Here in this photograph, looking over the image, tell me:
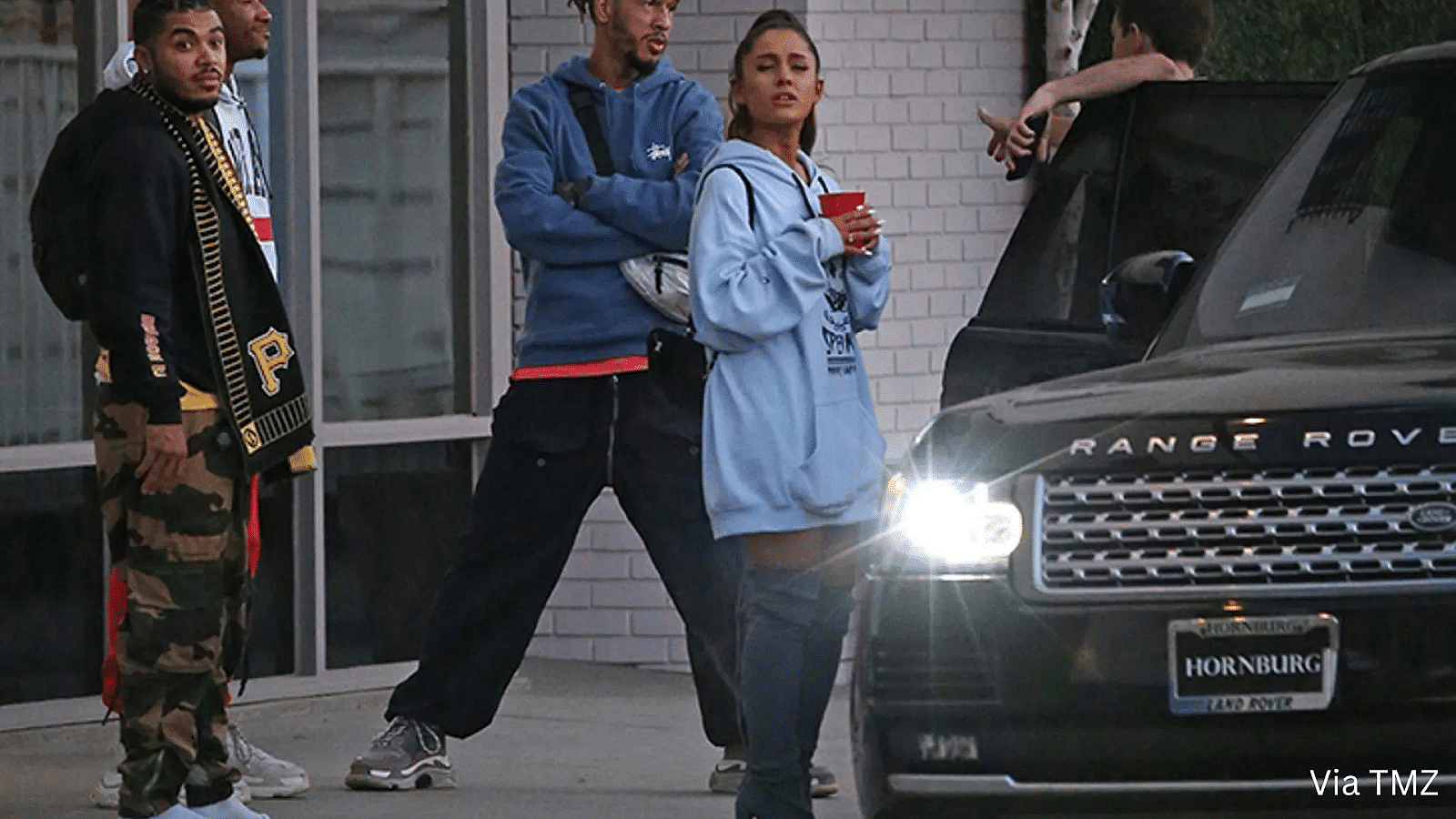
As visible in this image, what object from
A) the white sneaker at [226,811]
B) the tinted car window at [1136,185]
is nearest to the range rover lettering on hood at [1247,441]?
the white sneaker at [226,811]

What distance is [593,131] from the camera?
7672 mm

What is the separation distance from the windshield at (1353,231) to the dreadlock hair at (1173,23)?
217 cm

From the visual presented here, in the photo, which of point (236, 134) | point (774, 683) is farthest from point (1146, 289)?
point (236, 134)

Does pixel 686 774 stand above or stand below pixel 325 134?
below

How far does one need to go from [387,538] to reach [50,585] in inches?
45.0

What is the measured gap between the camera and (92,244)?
660 cm

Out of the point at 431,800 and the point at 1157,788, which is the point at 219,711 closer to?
the point at 431,800

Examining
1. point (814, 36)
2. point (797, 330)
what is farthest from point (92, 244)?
point (814, 36)

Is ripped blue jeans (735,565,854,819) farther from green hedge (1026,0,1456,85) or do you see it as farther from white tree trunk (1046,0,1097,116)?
green hedge (1026,0,1456,85)

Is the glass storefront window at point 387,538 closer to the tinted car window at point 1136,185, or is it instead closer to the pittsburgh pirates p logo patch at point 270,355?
Answer: the tinted car window at point 1136,185

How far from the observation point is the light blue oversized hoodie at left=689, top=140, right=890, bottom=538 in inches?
242

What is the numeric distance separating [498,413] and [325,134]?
5.96ft

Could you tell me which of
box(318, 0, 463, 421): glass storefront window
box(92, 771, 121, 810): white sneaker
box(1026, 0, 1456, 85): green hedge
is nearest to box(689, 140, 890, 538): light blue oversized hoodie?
box(92, 771, 121, 810): white sneaker

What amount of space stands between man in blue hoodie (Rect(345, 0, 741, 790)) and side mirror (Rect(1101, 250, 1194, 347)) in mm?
1274
